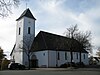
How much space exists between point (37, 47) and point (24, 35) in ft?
18.7

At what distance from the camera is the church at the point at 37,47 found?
55.0 m

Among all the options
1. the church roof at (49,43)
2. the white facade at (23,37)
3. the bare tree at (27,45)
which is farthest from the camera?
the white facade at (23,37)

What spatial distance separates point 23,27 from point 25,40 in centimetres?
414

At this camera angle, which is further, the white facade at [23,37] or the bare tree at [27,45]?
the white facade at [23,37]

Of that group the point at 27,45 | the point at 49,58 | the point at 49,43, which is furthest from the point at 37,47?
the point at 49,58

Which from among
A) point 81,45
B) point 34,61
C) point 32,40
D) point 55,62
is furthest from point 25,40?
point 81,45

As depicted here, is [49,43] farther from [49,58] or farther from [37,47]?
[49,58]

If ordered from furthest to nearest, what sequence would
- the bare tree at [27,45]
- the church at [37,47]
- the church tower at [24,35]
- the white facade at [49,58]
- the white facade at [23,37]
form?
the white facade at [23,37] → the church tower at [24,35] → the bare tree at [27,45] → the church at [37,47] → the white facade at [49,58]

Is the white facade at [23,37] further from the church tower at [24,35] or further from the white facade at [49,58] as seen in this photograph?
the white facade at [49,58]

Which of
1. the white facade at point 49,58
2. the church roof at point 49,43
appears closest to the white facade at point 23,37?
the church roof at point 49,43

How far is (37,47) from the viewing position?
5772 cm

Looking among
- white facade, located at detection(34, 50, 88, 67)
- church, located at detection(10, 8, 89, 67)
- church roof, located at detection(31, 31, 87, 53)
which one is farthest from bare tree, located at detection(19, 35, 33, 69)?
white facade, located at detection(34, 50, 88, 67)

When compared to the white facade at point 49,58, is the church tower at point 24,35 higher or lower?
higher

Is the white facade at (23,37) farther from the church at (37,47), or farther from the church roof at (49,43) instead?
the church roof at (49,43)
